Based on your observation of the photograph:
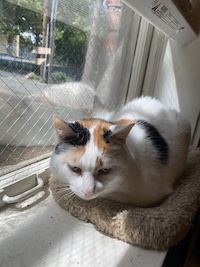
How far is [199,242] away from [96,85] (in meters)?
0.96

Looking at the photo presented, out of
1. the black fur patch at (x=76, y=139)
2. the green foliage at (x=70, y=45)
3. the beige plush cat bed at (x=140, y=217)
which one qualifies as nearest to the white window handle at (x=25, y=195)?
the beige plush cat bed at (x=140, y=217)

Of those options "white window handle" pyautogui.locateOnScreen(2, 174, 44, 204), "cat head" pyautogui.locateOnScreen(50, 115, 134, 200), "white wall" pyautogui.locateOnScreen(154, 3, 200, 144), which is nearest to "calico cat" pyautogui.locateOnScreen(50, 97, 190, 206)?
"cat head" pyautogui.locateOnScreen(50, 115, 134, 200)

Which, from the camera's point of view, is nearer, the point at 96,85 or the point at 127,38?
the point at 96,85

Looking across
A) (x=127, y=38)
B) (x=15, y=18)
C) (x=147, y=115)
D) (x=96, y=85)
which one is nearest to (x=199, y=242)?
(x=147, y=115)

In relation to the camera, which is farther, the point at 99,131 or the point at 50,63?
the point at 50,63

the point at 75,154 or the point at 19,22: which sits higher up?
the point at 19,22

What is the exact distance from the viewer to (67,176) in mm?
718

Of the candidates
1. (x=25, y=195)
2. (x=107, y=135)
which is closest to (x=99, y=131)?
(x=107, y=135)

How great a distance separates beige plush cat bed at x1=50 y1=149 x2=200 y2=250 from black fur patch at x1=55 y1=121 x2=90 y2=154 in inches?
5.3

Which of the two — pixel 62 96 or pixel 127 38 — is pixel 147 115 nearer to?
pixel 62 96

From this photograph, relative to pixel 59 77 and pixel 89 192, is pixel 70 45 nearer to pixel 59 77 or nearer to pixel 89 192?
pixel 59 77

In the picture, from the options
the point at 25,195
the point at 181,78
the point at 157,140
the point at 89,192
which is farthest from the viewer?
the point at 181,78

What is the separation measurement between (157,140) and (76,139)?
0.32 meters

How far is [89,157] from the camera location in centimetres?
68
